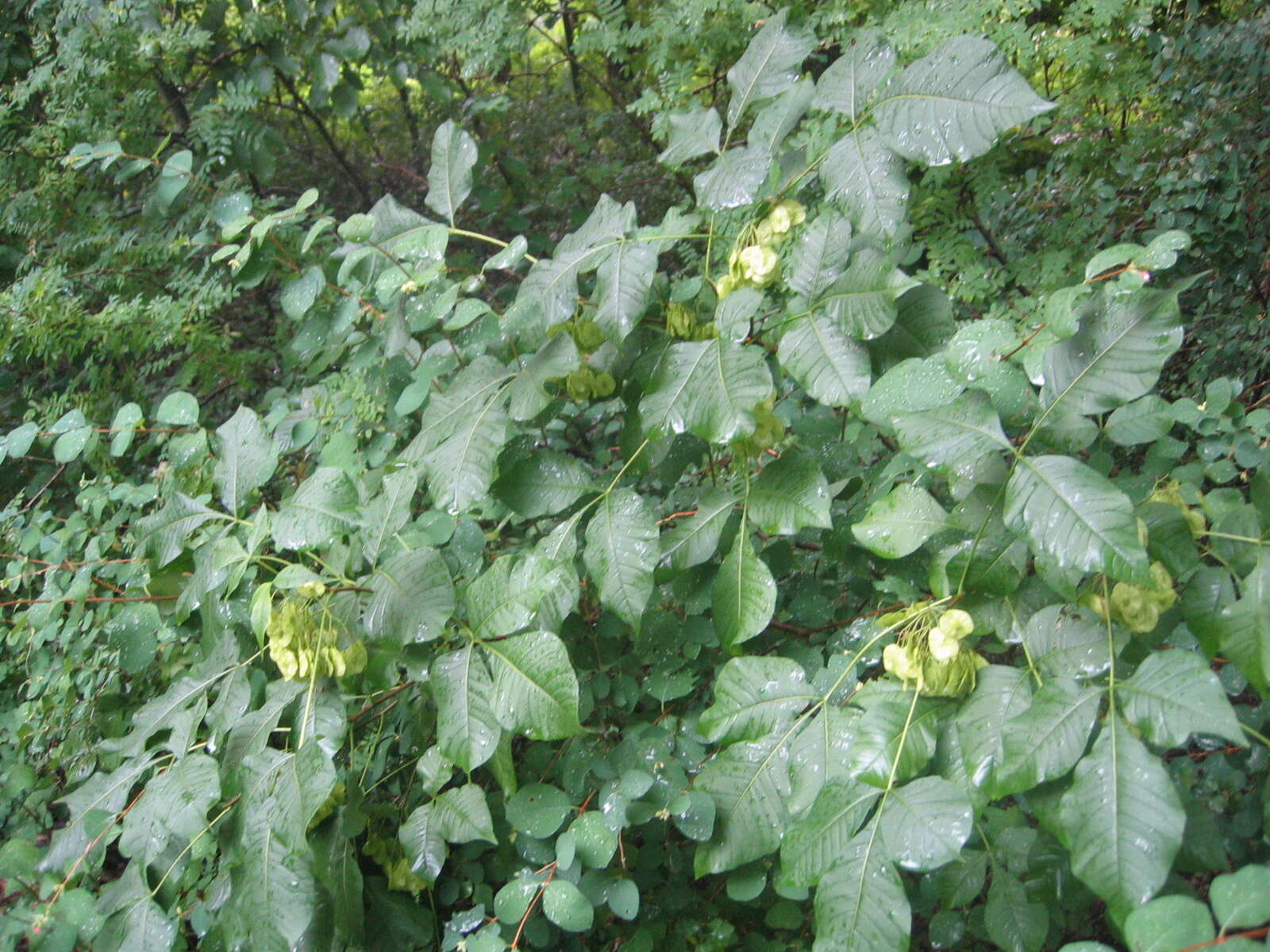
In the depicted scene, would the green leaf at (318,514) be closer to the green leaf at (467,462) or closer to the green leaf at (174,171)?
the green leaf at (467,462)

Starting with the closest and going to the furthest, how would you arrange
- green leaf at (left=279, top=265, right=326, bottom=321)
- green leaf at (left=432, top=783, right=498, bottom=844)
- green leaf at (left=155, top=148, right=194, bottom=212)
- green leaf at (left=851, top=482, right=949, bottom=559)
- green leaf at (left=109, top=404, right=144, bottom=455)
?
green leaf at (left=851, top=482, right=949, bottom=559) → green leaf at (left=432, top=783, right=498, bottom=844) → green leaf at (left=279, top=265, right=326, bottom=321) → green leaf at (left=109, top=404, right=144, bottom=455) → green leaf at (left=155, top=148, right=194, bottom=212)

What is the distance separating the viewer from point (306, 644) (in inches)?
45.7

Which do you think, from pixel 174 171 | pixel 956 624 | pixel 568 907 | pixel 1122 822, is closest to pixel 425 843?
pixel 568 907

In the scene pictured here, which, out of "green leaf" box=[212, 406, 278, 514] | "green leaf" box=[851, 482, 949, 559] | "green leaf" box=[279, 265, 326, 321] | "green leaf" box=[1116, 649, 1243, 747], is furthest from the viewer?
"green leaf" box=[279, 265, 326, 321]

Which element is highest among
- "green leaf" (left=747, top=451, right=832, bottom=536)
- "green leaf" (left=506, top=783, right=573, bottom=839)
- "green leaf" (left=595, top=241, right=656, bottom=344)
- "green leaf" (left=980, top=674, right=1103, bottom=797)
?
"green leaf" (left=595, top=241, right=656, bottom=344)

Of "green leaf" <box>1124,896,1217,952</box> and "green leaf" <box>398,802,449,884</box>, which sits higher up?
"green leaf" <box>1124,896,1217,952</box>

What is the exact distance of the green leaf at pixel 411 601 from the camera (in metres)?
1.11

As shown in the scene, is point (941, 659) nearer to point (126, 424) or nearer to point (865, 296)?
point (865, 296)

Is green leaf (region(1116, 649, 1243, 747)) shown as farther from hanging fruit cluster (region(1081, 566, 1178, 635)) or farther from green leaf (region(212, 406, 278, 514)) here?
green leaf (region(212, 406, 278, 514))

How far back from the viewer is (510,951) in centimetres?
126

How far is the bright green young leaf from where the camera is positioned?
3.41 ft

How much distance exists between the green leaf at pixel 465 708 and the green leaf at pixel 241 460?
44 cm

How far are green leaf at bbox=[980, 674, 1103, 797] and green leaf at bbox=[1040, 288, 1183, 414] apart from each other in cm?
27

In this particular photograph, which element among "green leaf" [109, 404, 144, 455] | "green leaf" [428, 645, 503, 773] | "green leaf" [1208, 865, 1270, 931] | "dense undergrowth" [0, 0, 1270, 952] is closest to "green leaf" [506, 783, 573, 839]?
"dense undergrowth" [0, 0, 1270, 952]
